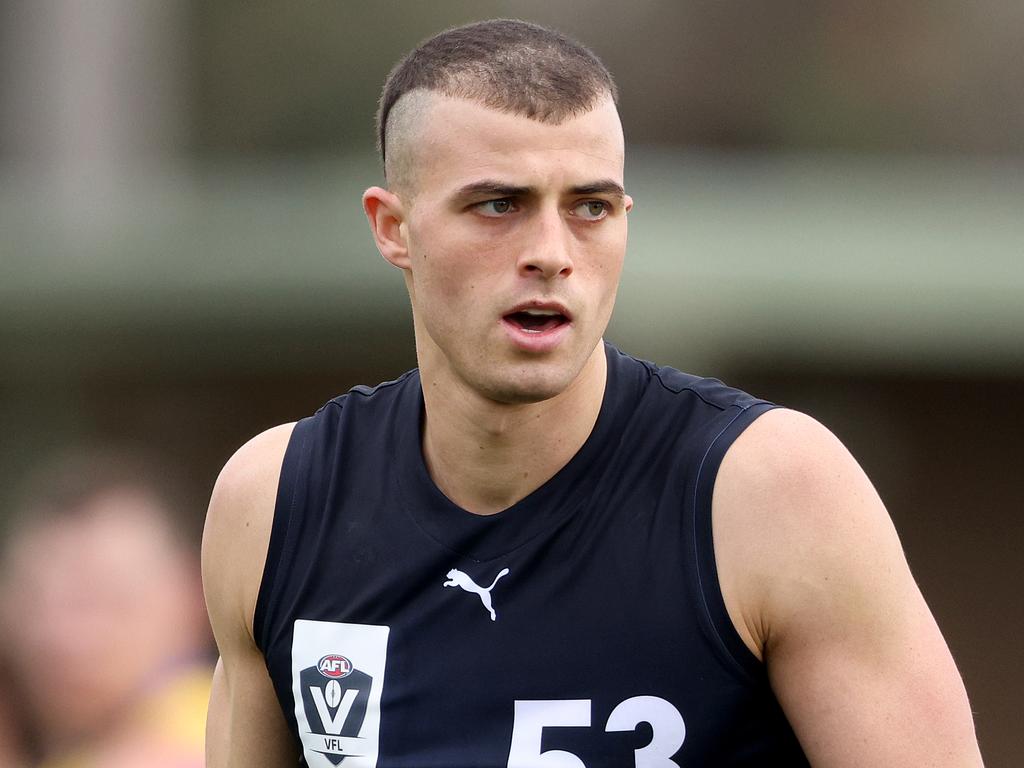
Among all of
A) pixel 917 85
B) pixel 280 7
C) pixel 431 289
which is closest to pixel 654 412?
pixel 431 289

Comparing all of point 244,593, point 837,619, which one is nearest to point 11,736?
point 244,593

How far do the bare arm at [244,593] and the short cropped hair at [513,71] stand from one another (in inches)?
31.1

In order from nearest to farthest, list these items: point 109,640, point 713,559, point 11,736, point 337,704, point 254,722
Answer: point 713,559 < point 337,704 < point 254,722 < point 109,640 < point 11,736

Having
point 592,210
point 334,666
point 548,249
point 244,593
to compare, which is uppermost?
point 592,210

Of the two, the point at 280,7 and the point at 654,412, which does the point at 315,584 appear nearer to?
the point at 654,412

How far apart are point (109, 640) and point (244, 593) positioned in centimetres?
206

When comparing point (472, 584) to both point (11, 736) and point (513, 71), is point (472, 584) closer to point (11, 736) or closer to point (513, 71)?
point (513, 71)

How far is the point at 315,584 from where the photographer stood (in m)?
3.17

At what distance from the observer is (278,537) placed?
3.22 metres

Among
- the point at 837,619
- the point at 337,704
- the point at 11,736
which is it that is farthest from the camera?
the point at 11,736

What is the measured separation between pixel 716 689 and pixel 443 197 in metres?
0.97

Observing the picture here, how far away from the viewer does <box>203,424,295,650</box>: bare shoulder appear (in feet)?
10.6

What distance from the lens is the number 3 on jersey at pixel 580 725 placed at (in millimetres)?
2840

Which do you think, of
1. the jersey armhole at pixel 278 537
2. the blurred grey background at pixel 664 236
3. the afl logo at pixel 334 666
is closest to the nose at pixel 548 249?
the jersey armhole at pixel 278 537
